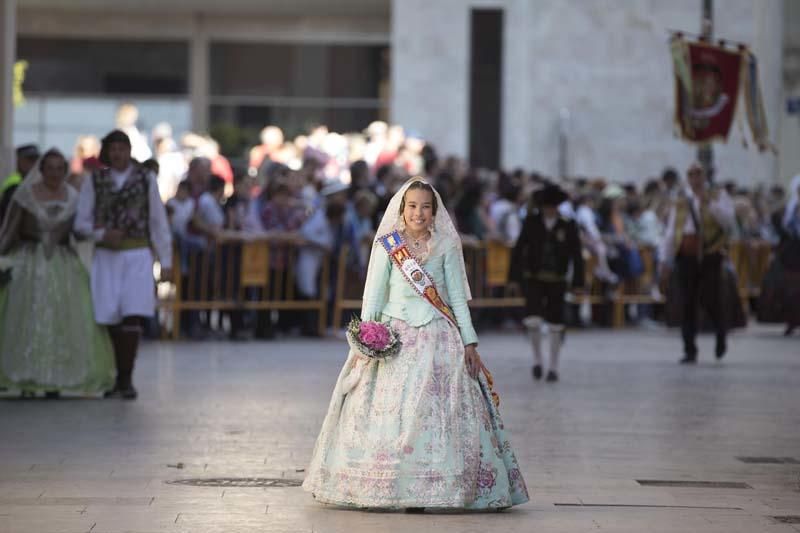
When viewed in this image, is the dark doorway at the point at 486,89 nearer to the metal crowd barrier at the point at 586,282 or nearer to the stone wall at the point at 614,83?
the stone wall at the point at 614,83

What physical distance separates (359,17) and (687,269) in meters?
30.6

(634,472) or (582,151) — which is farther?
(582,151)

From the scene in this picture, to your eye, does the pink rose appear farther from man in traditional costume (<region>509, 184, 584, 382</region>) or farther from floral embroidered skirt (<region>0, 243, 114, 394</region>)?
man in traditional costume (<region>509, 184, 584, 382</region>)

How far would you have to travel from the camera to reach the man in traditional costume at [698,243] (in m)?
17.5

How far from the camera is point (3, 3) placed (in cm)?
2084

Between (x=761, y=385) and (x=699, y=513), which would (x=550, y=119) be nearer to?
(x=761, y=385)

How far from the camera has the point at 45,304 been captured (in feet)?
44.1

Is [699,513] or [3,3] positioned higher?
[3,3]

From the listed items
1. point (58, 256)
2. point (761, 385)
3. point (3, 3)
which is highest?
point (3, 3)

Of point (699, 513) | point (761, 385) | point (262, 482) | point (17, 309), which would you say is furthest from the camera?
point (761, 385)

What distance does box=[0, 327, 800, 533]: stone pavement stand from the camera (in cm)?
821

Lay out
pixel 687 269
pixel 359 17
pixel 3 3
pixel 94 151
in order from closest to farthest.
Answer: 1. pixel 687 269
2. pixel 3 3
3. pixel 94 151
4. pixel 359 17

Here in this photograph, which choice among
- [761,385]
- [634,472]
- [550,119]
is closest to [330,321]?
[761,385]

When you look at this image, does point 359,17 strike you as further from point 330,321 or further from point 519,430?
point 519,430
